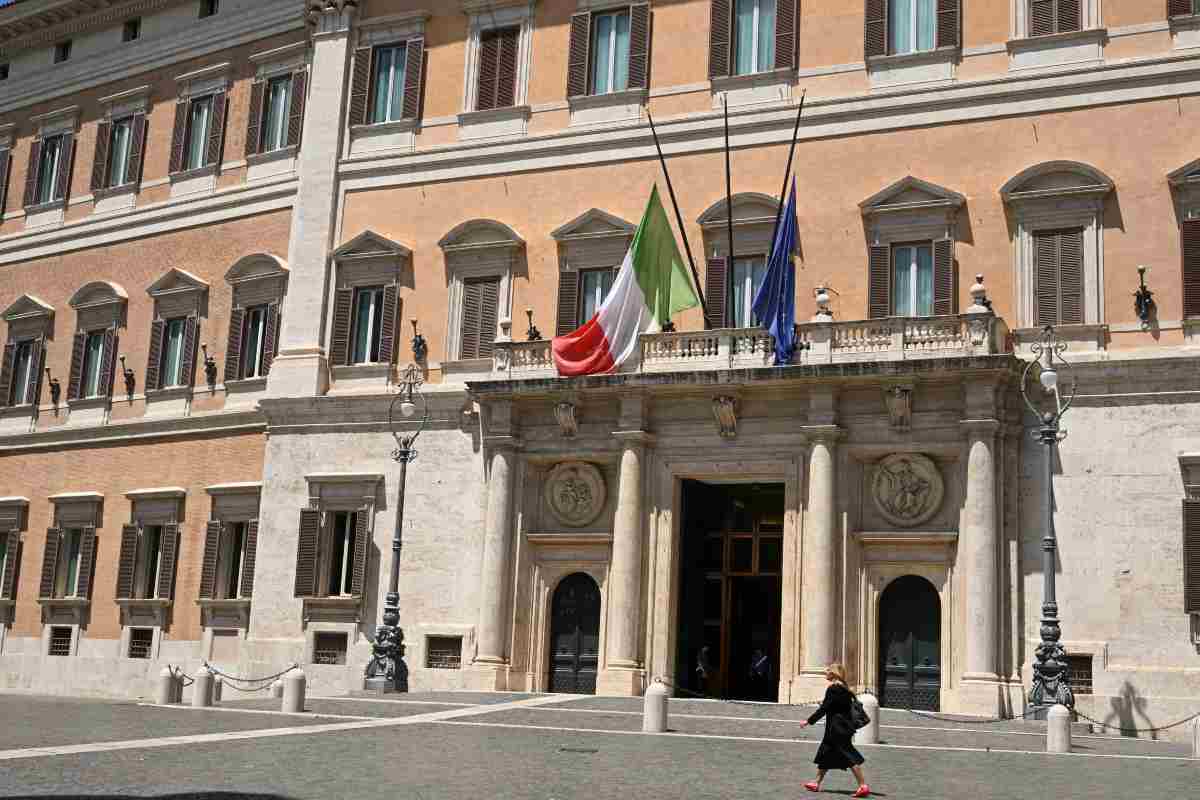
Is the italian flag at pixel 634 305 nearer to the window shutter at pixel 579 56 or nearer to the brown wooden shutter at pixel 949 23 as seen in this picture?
the window shutter at pixel 579 56

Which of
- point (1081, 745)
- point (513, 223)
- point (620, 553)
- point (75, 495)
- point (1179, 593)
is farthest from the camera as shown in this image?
point (75, 495)

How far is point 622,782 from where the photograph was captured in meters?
14.0

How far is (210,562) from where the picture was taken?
31859 millimetres

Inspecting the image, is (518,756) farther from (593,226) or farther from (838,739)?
(593,226)

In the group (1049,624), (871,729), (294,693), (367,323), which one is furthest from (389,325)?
(871,729)

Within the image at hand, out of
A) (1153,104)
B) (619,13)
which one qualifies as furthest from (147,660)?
(1153,104)

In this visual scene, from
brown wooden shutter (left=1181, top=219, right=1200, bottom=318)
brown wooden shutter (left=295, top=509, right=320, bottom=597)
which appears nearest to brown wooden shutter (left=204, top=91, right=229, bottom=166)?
brown wooden shutter (left=295, top=509, right=320, bottom=597)

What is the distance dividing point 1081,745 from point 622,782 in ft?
29.3

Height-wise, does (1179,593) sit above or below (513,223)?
below

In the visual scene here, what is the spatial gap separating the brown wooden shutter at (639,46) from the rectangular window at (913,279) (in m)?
6.59

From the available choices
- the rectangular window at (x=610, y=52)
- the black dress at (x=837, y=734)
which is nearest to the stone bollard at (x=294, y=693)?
the black dress at (x=837, y=734)

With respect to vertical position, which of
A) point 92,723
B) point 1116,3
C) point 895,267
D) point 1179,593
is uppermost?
point 1116,3

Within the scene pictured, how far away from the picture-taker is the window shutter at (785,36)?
2828cm

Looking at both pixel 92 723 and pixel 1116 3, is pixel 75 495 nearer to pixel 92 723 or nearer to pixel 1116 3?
pixel 92 723
